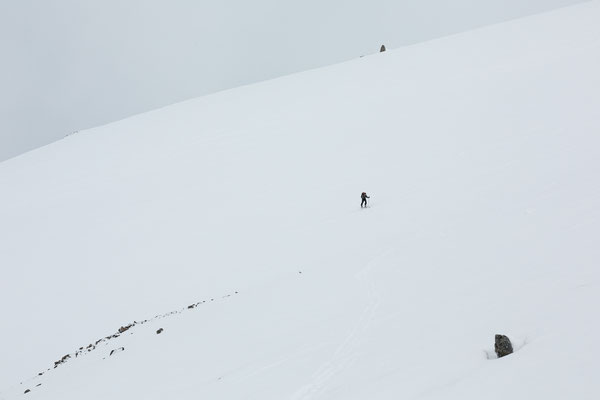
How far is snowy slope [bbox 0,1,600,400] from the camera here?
7785 mm

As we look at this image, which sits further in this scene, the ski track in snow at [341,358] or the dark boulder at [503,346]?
the ski track in snow at [341,358]

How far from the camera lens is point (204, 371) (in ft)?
33.4

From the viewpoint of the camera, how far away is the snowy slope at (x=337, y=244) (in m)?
7.79

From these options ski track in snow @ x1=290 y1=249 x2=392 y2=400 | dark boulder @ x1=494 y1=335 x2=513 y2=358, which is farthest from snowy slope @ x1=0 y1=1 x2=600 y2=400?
dark boulder @ x1=494 y1=335 x2=513 y2=358

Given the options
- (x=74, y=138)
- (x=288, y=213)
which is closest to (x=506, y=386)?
(x=288, y=213)

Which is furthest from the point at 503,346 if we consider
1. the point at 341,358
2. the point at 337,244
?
the point at 337,244

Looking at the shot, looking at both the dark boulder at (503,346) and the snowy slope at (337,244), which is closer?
the dark boulder at (503,346)

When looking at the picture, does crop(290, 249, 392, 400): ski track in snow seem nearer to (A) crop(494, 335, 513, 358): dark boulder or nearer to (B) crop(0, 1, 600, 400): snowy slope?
(B) crop(0, 1, 600, 400): snowy slope

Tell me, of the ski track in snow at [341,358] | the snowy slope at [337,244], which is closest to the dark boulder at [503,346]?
the snowy slope at [337,244]

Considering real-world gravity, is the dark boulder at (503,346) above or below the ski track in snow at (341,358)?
below

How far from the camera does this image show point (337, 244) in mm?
18141

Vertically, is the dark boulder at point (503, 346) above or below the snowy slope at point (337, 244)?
below

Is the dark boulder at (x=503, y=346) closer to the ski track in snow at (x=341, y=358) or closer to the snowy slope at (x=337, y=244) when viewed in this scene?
the snowy slope at (x=337, y=244)

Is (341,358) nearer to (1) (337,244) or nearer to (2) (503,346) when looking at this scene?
(2) (503,346)
